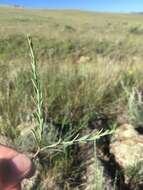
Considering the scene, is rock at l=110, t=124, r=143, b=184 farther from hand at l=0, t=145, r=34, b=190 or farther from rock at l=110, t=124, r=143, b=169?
hand at l=0, t=145, r=34, b=190

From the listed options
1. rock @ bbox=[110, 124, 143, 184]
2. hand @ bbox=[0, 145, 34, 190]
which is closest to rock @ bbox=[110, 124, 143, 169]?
rock @ bbox=[110, 124, 143, 184]

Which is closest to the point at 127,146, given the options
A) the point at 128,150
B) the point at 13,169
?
the point at 128,150

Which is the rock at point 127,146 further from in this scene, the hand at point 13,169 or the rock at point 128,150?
the hand at point 13,169

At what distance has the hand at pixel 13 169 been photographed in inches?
45.1

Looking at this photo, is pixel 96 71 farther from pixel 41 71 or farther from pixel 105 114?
pixel 105 114

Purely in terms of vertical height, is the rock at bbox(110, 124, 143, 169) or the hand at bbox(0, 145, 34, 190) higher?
the hand at bbox(0, 145, 34, 190)

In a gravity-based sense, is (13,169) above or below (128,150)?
above

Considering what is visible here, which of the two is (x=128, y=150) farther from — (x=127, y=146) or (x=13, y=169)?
(x=13, y=169)

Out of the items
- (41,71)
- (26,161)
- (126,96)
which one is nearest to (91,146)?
(126,96)

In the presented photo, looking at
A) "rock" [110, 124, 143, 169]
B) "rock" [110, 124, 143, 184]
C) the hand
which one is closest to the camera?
the hand

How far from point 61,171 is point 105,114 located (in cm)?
139

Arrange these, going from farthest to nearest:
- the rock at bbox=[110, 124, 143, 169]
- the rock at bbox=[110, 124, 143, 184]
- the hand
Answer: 1. the rock at bbox=[110, 124, 143, 169]
2. the rock at bbox=[110, 124, 143, 184]
3. the hand

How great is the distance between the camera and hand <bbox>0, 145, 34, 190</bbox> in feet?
3.76

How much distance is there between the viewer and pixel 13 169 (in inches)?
46.6
